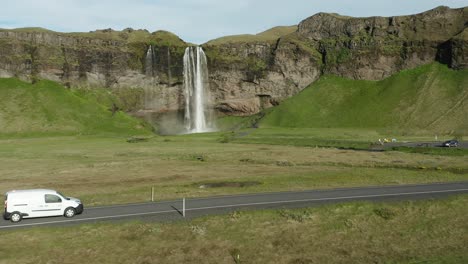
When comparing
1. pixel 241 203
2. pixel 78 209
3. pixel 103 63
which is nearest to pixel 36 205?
pixel 78 209

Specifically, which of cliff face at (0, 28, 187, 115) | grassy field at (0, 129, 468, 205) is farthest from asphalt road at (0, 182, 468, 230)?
cliff face at (0, 28, 187, 115)

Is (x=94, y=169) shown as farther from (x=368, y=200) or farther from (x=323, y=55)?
(x=323, y=55)

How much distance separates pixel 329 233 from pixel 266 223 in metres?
4.20

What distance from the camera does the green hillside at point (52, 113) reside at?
483ft

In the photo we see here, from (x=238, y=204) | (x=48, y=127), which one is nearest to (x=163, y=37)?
(x=48, y=127)

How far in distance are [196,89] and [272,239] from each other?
158163 millimetres

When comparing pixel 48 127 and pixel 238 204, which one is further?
pixel 48 127

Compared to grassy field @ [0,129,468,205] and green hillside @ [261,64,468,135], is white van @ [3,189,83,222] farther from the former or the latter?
green hillside @ [261,64,468,135]

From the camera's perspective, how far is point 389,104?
6314 inches

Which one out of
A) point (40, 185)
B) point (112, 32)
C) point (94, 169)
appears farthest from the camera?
point (112, 32)

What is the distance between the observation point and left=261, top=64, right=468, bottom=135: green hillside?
143 metres

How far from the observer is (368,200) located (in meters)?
34.8

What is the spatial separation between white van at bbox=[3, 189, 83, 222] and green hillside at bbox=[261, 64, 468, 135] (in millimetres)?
124133

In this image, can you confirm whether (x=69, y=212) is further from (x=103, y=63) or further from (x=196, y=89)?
(x=103, y=63)
